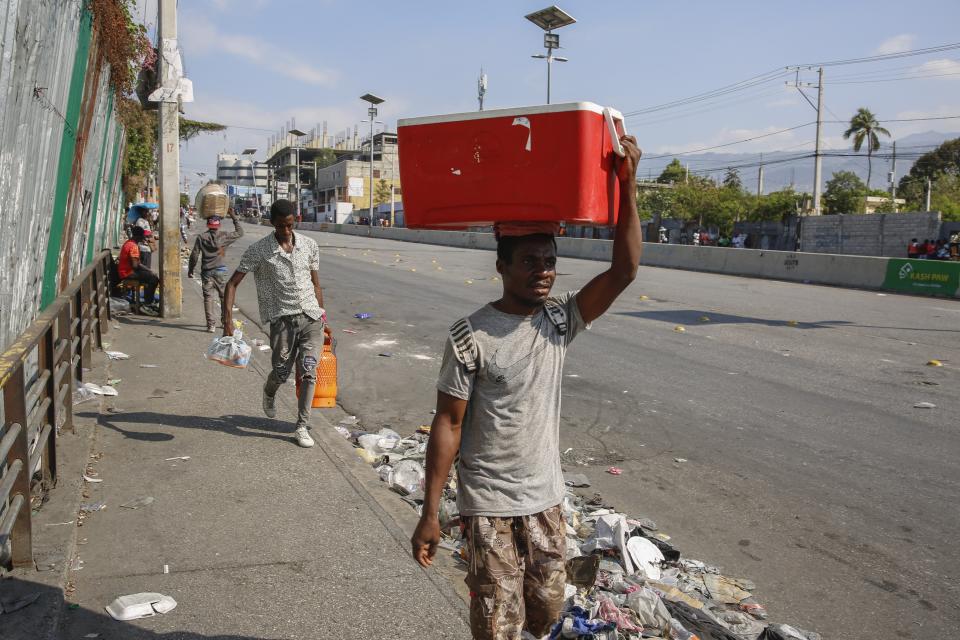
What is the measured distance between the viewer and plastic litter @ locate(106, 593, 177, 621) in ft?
11.4

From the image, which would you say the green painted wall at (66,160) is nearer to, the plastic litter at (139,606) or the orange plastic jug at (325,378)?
the orange plastic jug at (325,378)

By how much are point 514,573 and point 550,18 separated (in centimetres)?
2921

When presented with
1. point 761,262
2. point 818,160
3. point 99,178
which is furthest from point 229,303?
point 818,160

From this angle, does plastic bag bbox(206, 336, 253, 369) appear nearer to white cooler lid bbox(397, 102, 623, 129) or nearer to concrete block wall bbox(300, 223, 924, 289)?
white cooler lid bbox(397, 102, 623, 129)

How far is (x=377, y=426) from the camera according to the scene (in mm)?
7270

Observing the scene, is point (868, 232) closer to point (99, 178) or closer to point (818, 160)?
point (818, 160)

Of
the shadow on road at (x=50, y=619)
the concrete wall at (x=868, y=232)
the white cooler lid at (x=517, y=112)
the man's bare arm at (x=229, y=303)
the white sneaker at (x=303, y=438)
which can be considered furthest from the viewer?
the concrete wall at (x=868, y=232)

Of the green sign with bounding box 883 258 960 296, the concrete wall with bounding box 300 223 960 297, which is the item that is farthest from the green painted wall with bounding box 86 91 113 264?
the green sign with bounding box 883 258 960 296

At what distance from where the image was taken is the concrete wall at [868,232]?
33438 mm

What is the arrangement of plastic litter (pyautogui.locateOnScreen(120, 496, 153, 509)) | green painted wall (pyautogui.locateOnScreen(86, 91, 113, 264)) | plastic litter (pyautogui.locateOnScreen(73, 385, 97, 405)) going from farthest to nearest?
1. green painted wall (pyautogui.locateOnScreen(86, 91, 113, 264))
2. plastic litter (pyautogui.locateOnScreen(73, 385, 97, 405))
3. plastic litter (pyautogui.locateOnScreen(120, 496, 153, 509))

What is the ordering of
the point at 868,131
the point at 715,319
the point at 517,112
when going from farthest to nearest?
1. the point at 868,131
2. the point at 715,319
3. the point at 517,112

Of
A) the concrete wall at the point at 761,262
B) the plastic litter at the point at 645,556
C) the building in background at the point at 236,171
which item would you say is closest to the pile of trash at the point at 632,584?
the plastic litter at the point at 645,556

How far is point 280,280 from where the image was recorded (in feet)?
20.5

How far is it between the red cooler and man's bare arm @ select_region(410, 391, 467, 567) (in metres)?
0.64
